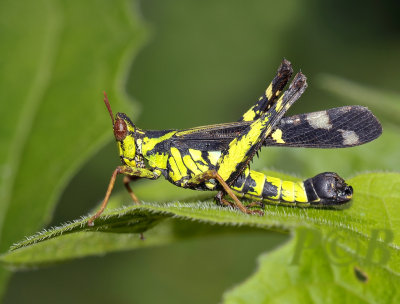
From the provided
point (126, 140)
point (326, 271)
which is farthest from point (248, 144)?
point (326, 271)

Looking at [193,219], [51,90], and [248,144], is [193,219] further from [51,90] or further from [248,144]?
[51,90]

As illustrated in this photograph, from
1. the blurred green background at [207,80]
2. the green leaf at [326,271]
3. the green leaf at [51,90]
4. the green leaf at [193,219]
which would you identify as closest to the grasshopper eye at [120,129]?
the green leaf at [51,90]

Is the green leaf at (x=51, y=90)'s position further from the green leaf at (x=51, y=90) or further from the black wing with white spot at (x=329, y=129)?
the black wing with white spot at (x=329, y=129)

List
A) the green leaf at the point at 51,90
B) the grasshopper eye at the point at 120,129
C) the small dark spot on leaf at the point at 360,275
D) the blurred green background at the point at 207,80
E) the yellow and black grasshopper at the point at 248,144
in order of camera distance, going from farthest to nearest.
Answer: the blurred green background at the point at 207,80 < the green leaf at the point at 51,90 < the grasshopper eye at the point at 120,129 < the yellow and black grasshopper at the point at 248,144 < the small dark spot on leaf at the point at 360,275

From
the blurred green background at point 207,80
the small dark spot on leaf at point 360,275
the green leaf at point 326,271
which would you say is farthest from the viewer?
the blurred green background at point 207,80

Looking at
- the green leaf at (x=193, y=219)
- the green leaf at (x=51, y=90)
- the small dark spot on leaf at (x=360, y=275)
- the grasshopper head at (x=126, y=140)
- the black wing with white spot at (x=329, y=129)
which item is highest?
the green leaf at (x=51, y=90)

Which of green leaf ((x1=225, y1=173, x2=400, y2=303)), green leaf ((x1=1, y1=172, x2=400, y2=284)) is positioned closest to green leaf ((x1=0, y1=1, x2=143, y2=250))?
green leaf ((x1=1, y1=172, x2=400, y2=284))

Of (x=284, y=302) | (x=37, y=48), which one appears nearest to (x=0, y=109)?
(x=37, y=48)
